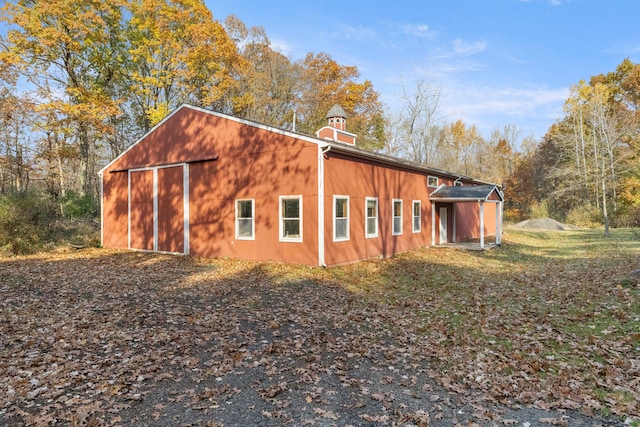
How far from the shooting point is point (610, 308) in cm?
735

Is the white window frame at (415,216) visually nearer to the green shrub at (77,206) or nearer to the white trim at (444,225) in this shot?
the white trim at (444,225)

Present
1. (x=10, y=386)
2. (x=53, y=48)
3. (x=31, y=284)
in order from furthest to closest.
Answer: (x=53, y=48) < (x=31, y=284) < (x=10, y=386)

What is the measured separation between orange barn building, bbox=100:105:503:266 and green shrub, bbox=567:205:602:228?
23170 mm

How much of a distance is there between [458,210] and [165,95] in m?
21.7

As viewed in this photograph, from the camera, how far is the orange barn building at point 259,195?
12695 millimetres

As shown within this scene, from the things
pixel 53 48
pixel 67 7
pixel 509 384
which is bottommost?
pixel 509 384

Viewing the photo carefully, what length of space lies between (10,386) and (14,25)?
23456 mm

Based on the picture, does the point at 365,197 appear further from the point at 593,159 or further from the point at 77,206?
the point at 593,159

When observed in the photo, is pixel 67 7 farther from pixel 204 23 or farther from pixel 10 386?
pixel 10 386

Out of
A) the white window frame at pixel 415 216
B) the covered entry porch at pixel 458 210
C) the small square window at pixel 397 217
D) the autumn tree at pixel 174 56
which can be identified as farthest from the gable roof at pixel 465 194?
the autumn tree at pixel 174 56

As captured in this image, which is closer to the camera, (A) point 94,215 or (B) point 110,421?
(B) point 110,421

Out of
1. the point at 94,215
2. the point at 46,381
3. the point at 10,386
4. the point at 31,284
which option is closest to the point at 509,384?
the point at 46,381

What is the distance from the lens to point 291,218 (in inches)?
513

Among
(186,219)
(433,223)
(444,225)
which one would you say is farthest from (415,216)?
(186,219)
